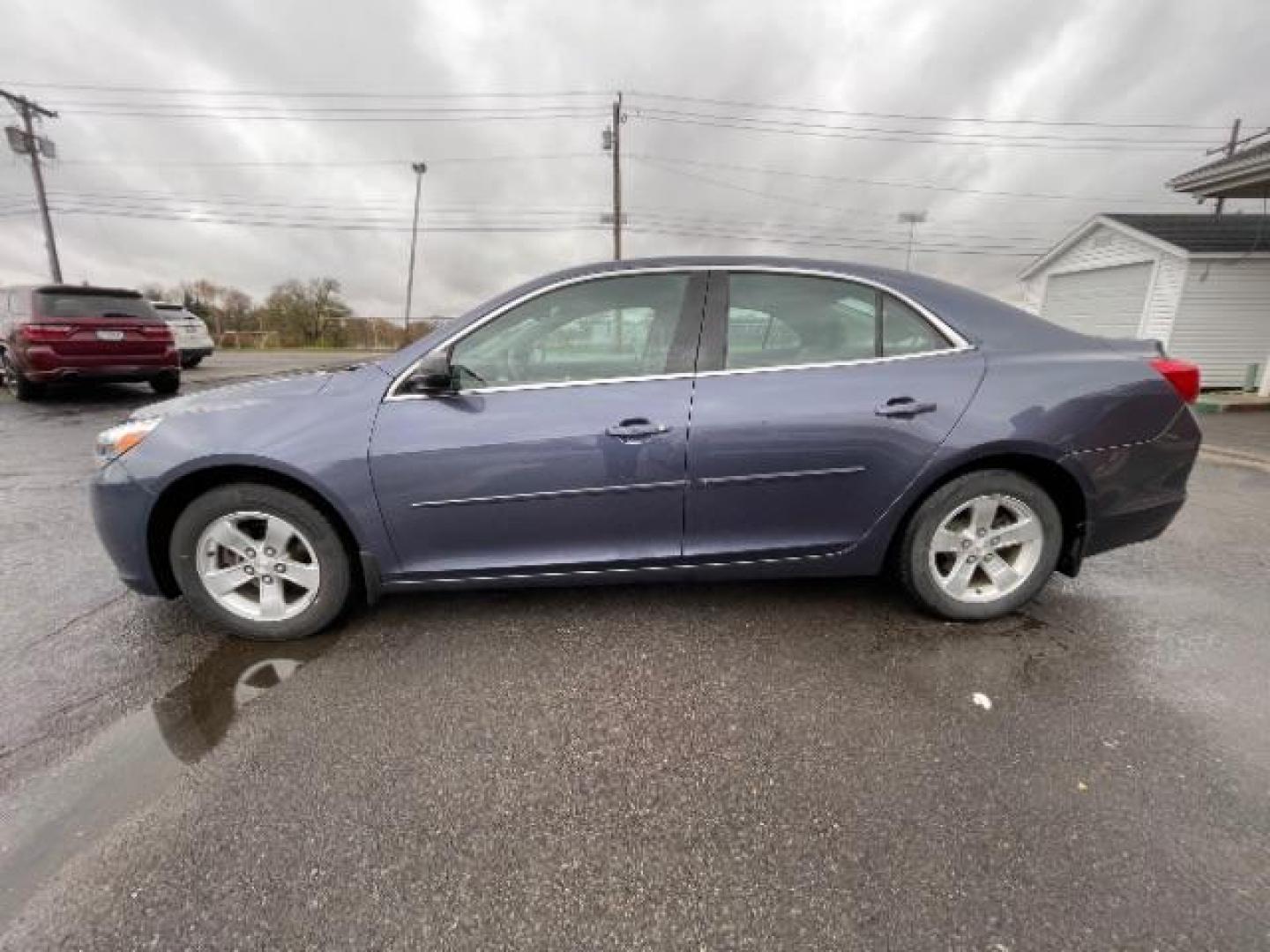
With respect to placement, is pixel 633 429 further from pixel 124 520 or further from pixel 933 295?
pixel 124 520

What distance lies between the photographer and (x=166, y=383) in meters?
9.74

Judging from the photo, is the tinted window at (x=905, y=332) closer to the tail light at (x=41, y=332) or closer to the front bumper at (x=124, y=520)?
the front bumper at (x=124, y=520)

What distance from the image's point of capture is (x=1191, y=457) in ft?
8.85

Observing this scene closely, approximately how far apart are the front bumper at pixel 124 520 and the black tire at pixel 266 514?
0.11m

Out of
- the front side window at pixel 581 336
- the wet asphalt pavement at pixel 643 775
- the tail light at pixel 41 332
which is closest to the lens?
the wet asphalt pavement at pixel 643 775

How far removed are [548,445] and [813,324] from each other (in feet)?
4.11

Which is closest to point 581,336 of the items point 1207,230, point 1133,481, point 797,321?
point 797,321

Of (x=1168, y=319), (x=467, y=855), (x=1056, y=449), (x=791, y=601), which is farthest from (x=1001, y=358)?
(x=1168, y=319)

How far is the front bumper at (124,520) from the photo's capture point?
2482mm

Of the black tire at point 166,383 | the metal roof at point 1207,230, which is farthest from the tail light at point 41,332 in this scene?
the metal roof at point 1207,230

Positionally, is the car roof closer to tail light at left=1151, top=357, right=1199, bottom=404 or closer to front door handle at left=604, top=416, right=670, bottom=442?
tail light at left=1151, top=357, right=1199, bottom=404

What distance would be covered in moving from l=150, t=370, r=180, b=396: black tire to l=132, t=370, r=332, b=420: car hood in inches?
337

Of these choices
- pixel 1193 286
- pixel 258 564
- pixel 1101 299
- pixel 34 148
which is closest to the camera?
pixel 258 564

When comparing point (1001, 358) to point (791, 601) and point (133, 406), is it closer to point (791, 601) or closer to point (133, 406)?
point (791, 601)
